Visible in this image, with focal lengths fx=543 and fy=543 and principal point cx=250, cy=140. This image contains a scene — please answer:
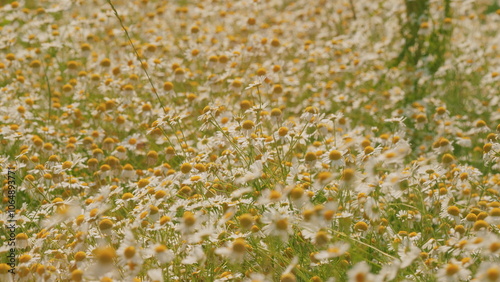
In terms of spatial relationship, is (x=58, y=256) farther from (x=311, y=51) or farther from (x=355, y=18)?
(x=355, y=18)

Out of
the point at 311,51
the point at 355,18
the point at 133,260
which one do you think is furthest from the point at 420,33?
the point at 133,260

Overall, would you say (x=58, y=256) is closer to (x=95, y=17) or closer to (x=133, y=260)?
(x=133, y=260)

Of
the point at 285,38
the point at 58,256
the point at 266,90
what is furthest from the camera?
the point at 285,38

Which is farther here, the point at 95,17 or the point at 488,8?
the point at 488,8

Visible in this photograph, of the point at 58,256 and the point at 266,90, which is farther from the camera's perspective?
the point at 266,90

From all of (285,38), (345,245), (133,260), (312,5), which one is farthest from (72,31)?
(345,245)

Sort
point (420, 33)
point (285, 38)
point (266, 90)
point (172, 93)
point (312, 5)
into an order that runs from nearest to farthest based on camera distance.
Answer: point (266, 90)
point (172, 93)
point (420, 33)
point (285, 38)
point (312, 5)

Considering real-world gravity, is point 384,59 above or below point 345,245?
below
